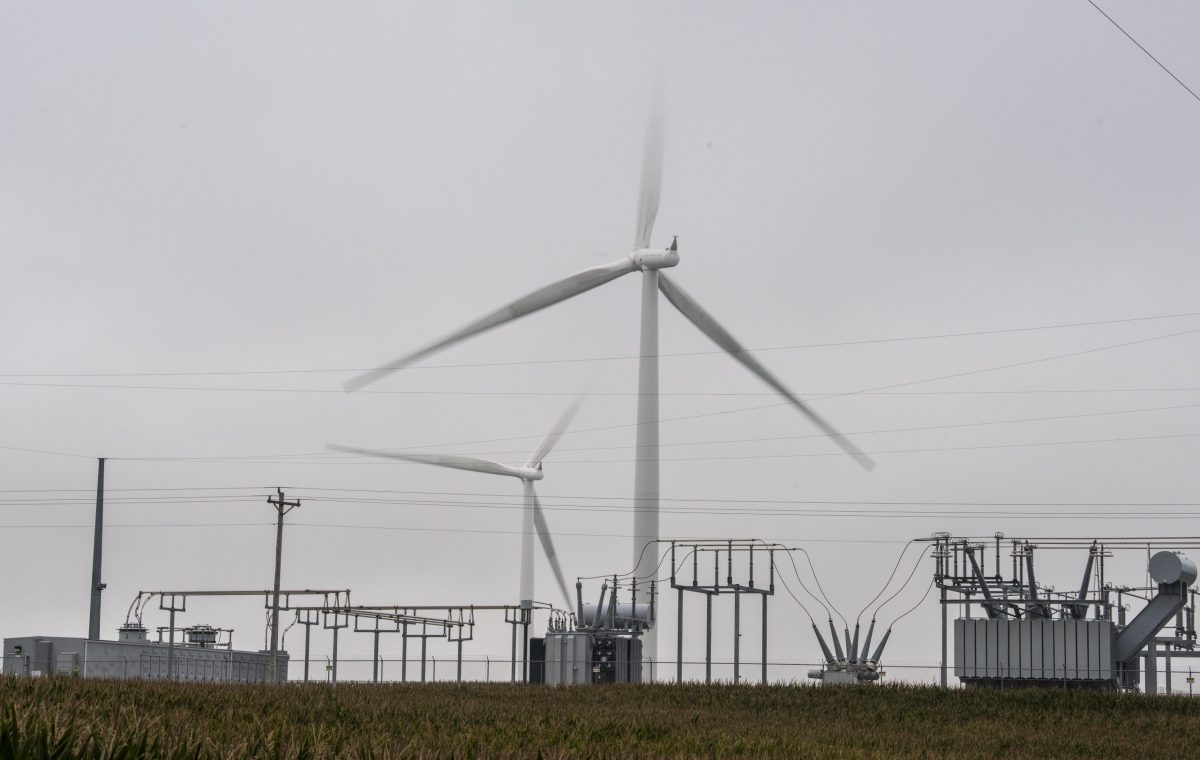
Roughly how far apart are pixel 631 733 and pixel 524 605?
41.4 meters

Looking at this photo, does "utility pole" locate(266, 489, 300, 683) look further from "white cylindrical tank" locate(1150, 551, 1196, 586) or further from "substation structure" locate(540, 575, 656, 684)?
"white cylindrical tank" locate(1150, 551, 1196, 586)

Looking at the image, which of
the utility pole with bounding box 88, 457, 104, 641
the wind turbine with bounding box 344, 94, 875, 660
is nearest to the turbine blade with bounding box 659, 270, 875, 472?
the wind turbine with bounding box 344, 94, 875, 660

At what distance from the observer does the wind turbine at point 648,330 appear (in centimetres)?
5472

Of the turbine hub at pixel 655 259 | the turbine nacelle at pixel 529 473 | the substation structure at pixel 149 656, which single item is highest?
the turbine hub at pixel 655 259

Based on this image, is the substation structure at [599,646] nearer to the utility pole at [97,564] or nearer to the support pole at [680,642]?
the support pole at [680,642]

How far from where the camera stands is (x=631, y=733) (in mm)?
18469

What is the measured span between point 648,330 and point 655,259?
4125mm

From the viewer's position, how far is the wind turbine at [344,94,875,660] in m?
54.7

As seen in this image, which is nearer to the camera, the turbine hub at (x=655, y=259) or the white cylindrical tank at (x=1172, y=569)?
the white cylindrical tank at (x=1172, y=569)

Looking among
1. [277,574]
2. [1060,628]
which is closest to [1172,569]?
[1060,628]

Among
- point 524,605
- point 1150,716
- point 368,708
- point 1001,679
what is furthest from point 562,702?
point 524,605

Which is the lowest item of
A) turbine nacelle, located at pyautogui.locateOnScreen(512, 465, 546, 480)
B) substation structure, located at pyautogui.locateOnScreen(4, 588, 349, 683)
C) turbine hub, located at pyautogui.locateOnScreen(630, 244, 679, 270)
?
substation structure, located at pyautogui.locateOnScreen(4, 588, 349, 683)

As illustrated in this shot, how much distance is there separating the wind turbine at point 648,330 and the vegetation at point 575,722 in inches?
543

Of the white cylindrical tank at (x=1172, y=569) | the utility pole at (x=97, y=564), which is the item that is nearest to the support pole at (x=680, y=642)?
the white cylindrical tank at (x=1172, y=569)
